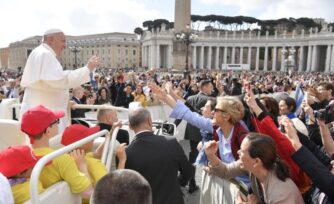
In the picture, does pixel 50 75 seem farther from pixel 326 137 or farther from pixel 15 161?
pixel 326 137

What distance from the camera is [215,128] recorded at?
12.1ft

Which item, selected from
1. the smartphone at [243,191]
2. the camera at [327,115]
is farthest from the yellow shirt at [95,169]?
the camera at [327,115]

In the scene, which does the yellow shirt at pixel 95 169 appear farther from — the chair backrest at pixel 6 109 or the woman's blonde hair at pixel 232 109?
the chair backrest at pixel 6 109

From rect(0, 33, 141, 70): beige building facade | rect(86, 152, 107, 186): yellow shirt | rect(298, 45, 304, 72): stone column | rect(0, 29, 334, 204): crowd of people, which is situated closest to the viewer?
rect(0, 29, 334, 204): crowd of people

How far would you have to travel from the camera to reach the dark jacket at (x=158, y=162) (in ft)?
9.39

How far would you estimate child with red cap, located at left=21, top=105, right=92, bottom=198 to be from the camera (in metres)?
2.20

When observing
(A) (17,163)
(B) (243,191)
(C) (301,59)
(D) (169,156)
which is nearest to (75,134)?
(A) (17,163)

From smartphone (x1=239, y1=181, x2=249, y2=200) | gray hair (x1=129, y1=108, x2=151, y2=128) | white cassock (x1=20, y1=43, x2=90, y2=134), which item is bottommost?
smartphone (x1=239, y1=181, x2=249, y2=200)

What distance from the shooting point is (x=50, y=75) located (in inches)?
146

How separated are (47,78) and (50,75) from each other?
0.05 meters

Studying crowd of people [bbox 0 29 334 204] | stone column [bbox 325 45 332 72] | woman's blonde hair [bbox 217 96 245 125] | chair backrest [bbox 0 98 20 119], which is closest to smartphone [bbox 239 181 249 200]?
crowd of people [bbox 0 29 334 204]

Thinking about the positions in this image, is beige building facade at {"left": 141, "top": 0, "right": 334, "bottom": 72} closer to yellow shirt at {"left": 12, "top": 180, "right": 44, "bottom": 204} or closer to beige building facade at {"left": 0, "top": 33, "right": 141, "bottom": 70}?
beige building facade at {"left": 0, "top": 33, "right": 141, "bottom": 70}

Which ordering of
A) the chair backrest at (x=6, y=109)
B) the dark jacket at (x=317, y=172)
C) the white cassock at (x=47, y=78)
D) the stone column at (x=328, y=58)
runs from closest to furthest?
the dark jacket at (x=317, y=172) → the white cassock at (x=47, y=78) → the chair backrest at (x=6, y=109) → the stone column at (x=328, y=58)

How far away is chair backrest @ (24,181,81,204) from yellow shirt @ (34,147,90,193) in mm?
45
